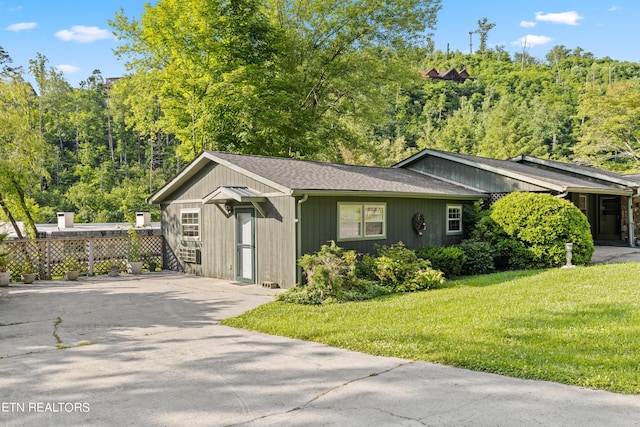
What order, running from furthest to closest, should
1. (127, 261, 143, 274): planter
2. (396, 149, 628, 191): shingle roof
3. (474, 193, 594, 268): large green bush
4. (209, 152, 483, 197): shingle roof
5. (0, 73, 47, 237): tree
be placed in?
(396, 149, 628, 191): shingle roof → (127, 261, 143, 274): planter → (0, 73, 47, 237): tree → (474, 193, 594, 268): large green bush → (209, 152, 483, 197): shingle roof

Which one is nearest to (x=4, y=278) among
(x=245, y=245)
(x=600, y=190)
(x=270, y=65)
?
(x=245, y=245)

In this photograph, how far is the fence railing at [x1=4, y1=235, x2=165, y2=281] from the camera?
12.8 meters

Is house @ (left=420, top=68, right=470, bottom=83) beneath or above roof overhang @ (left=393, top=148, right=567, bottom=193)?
above

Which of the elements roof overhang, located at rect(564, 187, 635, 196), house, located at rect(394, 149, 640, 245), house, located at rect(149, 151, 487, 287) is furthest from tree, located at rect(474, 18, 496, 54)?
house, located at rect(149, 151, 487, 287)

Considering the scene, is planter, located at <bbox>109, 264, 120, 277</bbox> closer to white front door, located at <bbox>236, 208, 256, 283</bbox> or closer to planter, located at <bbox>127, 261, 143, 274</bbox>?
planter, located at <bbox>127, 261, 143, 274</bbox>

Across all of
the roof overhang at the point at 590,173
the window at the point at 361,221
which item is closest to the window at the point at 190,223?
the window at the point at 361,221

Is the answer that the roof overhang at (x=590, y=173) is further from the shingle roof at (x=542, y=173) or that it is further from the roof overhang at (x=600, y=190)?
the roof overhang at (x=600, y=190)

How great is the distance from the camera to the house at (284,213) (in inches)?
427

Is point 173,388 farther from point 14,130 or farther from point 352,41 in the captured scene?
point 352,41

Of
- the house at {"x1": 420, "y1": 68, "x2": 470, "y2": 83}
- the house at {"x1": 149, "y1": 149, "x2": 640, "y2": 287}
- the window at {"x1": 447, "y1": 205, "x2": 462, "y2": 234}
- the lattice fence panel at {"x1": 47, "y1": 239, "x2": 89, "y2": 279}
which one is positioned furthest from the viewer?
the house at {"x1": 420, "y1": 68, "x2": 470, "y2": 83}

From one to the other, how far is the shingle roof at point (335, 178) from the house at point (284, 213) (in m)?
0.03

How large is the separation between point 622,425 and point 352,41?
22.4 meters

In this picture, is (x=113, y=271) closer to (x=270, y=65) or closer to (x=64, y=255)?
(x=64, y=255)

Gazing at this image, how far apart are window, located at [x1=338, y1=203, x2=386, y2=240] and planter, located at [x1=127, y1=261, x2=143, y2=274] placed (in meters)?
6.70
